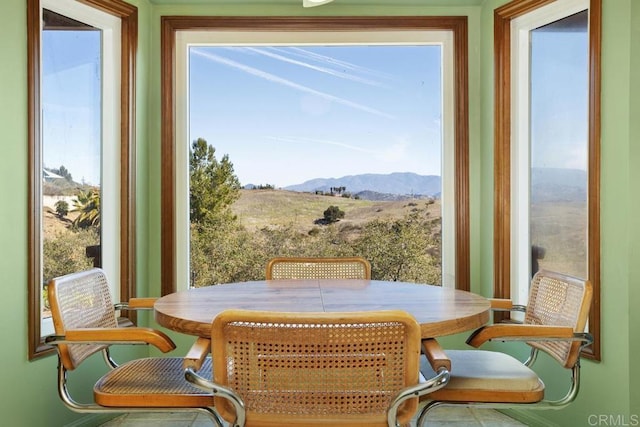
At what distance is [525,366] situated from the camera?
187cm

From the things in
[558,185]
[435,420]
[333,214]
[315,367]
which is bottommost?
[435,420]

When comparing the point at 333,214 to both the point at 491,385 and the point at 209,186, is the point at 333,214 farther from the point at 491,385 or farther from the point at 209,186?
the point at 491,385

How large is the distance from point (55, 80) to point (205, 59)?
928 millimetres

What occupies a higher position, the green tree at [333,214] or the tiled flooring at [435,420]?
the green tree at [333,214]

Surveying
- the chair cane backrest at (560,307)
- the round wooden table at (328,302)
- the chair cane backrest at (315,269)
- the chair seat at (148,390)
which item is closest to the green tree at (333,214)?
the chair cane backrest at (315,269)

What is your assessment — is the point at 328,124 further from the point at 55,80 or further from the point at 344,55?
the point at 55,80

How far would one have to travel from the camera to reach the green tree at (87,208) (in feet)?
8.46

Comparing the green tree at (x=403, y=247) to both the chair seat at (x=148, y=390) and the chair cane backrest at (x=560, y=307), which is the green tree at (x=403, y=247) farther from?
the chair seat at (x=148, y=390)

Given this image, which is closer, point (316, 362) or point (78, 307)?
point (316, 362)

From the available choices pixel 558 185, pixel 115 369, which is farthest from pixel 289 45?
pixel 115 369

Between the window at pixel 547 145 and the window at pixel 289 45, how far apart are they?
10.0 inches

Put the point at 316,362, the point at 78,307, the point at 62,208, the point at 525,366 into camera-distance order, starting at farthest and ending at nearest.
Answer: the point at 62,208, the point at 525,366, the point at 78,307, the point at 316,362

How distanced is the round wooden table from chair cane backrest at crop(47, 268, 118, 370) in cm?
26

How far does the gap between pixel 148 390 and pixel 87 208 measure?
1.39 meters
